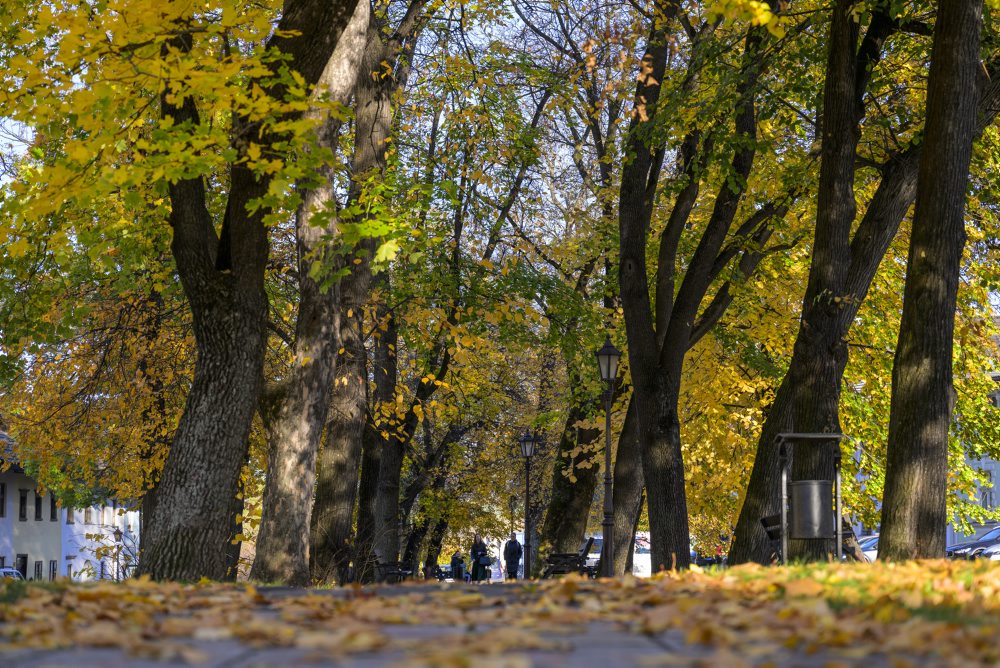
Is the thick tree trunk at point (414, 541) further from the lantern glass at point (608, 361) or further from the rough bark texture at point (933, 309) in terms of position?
the rough bark texture at point (933, 309)

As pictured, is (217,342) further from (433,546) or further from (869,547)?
(869,547)

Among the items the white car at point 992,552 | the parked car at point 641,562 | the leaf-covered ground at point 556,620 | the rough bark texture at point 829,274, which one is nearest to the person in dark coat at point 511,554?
the parked car at point 641,562

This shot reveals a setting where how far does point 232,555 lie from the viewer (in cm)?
2012

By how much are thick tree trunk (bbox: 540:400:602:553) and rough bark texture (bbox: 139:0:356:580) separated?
1464 centimetres

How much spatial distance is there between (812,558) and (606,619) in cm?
685

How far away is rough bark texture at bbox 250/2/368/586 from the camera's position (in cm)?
1341

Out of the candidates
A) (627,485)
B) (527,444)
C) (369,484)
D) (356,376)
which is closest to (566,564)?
(627,485)

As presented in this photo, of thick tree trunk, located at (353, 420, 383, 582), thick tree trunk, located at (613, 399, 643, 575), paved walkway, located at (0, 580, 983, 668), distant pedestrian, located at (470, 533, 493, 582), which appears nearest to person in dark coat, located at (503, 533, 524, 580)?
distant pedestrian, located at (470, 533, 493, 582)

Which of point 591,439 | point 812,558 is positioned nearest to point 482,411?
point 591,439

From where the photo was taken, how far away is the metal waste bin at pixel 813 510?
436 inches

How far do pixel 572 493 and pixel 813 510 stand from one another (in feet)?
50.7

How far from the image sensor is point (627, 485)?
70.7 ft

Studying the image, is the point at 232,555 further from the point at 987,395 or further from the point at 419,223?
the point at 987,395

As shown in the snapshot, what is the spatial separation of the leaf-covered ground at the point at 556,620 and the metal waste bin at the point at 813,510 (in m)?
3.77
